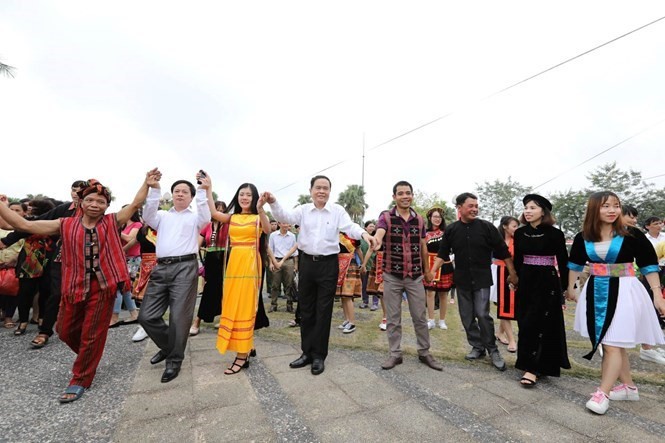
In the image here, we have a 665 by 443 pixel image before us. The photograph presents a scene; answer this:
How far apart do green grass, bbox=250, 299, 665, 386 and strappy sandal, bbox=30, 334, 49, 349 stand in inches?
98.6

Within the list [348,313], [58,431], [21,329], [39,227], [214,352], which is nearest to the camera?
[58,431]

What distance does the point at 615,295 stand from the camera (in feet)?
9.37

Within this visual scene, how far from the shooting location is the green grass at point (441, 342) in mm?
3590

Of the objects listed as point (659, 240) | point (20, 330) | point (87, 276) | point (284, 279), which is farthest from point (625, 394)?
point (20, 330)

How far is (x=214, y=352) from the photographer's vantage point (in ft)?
12.7

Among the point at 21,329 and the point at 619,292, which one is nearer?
the point at 619,292

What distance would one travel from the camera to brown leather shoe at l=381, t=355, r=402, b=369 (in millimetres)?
3461

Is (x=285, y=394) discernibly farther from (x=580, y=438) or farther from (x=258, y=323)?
(x=580, y=438)

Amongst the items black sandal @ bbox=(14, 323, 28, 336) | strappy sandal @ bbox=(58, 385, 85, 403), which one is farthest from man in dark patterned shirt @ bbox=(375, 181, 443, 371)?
black sandal @ bbox=(14, 323, 28, 336)

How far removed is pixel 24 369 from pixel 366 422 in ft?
11.1

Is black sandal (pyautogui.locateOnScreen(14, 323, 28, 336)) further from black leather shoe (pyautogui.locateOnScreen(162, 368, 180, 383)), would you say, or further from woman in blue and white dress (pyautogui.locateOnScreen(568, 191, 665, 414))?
woman in blue and white dress (pyautogui.locateOnScreen(568, 191, 665, 414))

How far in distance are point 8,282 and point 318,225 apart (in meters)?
4.57

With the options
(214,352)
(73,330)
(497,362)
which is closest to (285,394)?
(214,352)

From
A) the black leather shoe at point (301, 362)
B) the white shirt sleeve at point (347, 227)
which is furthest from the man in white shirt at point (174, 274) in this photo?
the white shirt sleeve at point (347, 227)
